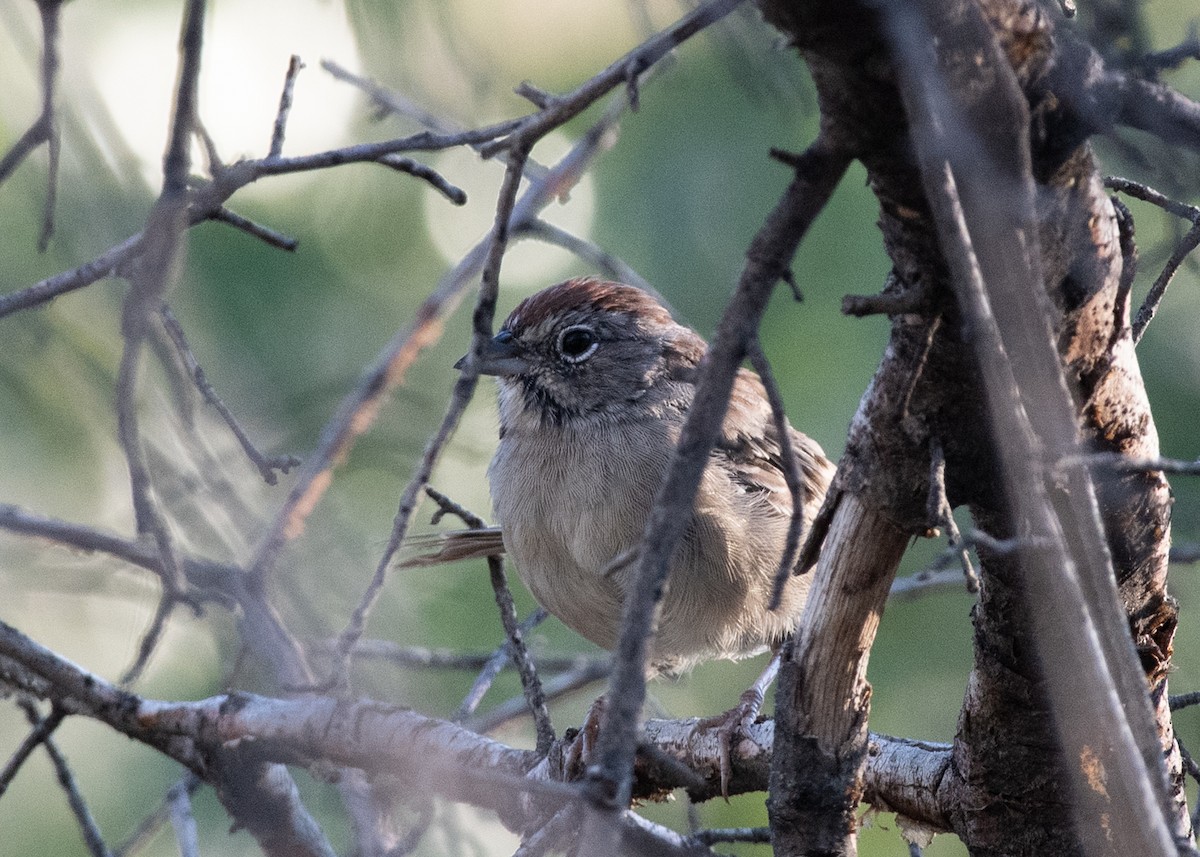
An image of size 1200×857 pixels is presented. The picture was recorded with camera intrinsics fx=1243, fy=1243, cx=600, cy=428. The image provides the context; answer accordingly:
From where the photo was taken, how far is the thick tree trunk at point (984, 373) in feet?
5.94

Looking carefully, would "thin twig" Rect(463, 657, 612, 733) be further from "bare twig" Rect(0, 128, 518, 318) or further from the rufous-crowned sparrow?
"bare twig" Rect(0, 128, 518, 318)

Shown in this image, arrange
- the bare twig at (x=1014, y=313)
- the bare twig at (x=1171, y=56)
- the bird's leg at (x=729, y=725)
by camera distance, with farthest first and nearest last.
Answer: the bird's leg at (x=729, y=725)
the bare twig at (x=1171, y=56)
the bare twig at (x=1014, y=313)

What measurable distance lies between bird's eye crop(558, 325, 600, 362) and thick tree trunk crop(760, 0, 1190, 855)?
245 centimetres

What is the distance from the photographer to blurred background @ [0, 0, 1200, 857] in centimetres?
308

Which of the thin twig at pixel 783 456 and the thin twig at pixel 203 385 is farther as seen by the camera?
the thin twig at pixel 203 385

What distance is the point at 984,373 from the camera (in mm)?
1538

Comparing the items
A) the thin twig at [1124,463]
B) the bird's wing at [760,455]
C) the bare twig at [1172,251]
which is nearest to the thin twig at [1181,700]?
the bare twig at [1172,251]

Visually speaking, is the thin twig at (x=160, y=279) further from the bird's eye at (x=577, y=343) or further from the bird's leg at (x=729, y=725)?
the bird's eye at (x=577, y=343)

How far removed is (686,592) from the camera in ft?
14.0

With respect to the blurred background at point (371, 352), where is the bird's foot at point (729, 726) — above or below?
below

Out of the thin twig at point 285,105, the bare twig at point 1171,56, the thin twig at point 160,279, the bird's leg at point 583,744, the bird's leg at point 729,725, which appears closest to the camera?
the bare twig at point 1171,56

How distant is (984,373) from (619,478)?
2934 millimetres

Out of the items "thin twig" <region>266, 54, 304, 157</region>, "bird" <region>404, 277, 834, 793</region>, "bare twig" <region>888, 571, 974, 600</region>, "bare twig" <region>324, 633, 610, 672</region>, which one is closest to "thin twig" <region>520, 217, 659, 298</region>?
"bird" <region>404, 277, 834, 793</region>

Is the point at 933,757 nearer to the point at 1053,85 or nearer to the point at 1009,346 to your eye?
the point at 1009,346
